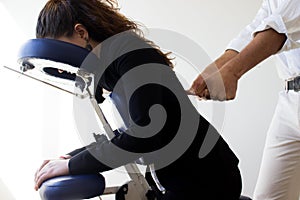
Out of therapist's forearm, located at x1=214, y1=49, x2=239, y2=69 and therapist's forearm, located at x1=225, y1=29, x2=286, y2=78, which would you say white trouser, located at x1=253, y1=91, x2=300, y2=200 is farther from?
therapist's forearm, located at x1=225, y1=29, x2=286, y2=78

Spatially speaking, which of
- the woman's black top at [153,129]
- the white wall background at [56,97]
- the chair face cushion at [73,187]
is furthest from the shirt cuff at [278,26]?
the white wall background at [56,97]

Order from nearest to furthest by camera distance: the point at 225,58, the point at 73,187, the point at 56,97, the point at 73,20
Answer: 1. the point at 73,187
2. the point at 73,20
3. the point at 225,58
4. the point at 56,97

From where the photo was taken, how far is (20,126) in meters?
2.03

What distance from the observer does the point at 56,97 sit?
2.05m

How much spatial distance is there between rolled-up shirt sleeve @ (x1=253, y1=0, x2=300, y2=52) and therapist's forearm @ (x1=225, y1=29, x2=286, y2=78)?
0.04 ft

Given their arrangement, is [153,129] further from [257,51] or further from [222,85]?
[257,51]

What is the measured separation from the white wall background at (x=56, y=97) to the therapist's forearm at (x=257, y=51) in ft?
3.31

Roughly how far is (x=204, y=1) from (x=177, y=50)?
0.30 metres

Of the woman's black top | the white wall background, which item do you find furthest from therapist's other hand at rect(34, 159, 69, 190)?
the white wall background

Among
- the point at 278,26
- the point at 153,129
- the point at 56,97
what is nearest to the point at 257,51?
the point at 278,26

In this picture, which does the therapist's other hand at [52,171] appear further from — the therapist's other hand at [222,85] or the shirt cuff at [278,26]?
the shirt cuff at [278,26]

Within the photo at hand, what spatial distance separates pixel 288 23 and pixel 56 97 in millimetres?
1426

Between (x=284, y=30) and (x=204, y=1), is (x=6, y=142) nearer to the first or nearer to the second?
(x=204, y=1)

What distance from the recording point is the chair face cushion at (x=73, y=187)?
0.86 metres
